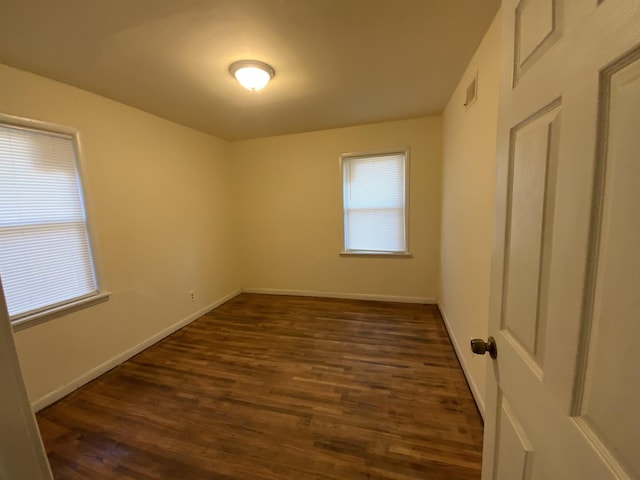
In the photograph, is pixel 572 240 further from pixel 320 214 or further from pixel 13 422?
pixel 320 214

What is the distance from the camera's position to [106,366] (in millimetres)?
2383

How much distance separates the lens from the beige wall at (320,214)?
11.3 ft

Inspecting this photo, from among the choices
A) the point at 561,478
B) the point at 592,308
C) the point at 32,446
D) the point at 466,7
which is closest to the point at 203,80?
the point at 466,7

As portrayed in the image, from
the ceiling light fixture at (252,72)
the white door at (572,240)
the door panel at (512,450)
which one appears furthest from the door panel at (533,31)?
the ceiling light fixture at (252,72)

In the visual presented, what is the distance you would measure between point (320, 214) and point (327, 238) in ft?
1.22

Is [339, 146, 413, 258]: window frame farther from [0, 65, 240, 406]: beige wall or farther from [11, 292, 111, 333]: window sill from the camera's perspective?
[11, 292, 111, 333]: window sill

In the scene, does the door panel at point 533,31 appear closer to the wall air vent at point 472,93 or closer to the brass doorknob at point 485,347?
the brass doorknob at point 485,347

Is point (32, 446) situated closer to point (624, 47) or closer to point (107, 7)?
point (624, 47)

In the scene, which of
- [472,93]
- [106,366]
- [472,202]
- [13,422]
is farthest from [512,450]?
[106,366]

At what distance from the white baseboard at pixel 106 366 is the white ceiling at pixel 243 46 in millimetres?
2266

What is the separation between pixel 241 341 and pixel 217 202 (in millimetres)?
2055

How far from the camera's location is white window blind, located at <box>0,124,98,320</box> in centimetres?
183

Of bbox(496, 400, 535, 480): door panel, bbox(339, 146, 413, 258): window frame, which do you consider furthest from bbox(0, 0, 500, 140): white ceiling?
bbox(496, 400, 535, 480): door panel

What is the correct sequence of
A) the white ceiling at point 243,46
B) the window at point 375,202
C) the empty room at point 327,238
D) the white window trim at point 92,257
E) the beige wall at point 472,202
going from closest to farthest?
1. the empty room at point 327,238
2. the white ceiling at point 243,46
3. the beige wall at point 472,202
4. the white window trim at point 92,257
5. the window at point 375,202
